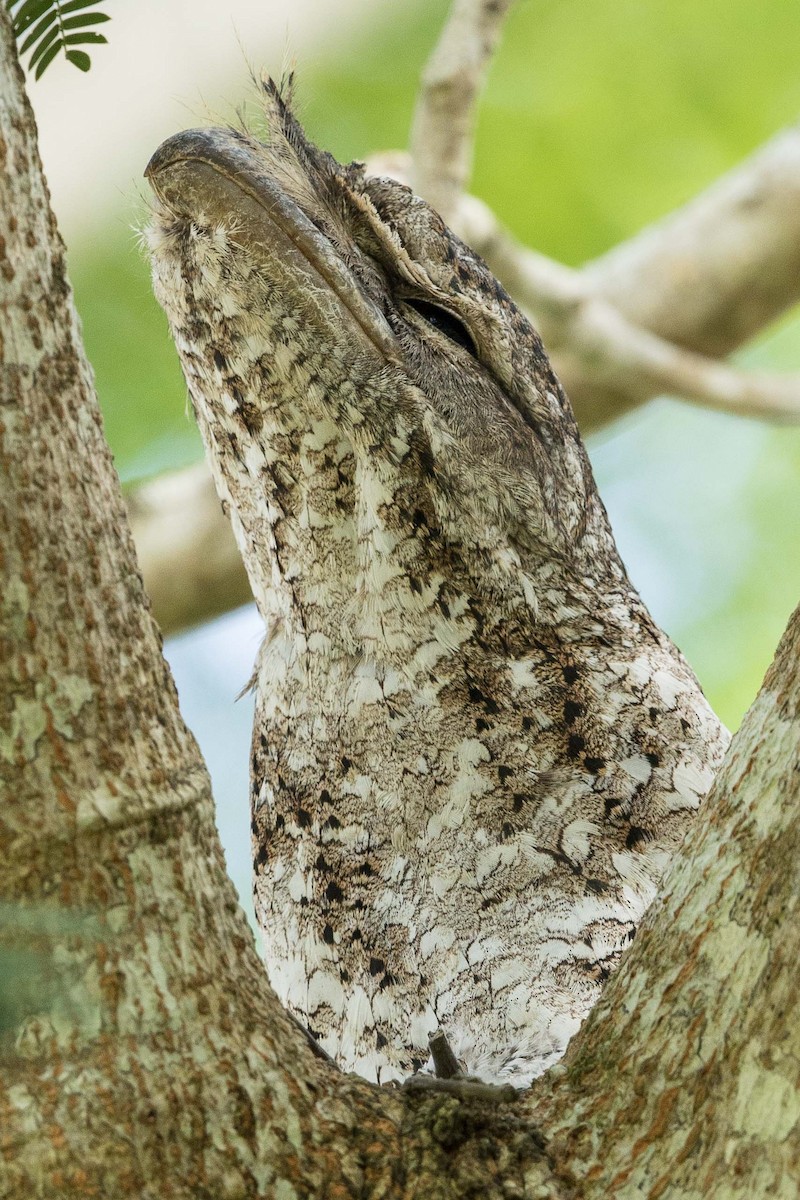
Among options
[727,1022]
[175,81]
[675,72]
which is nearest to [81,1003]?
[727,1022]

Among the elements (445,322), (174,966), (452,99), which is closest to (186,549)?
(452,99)

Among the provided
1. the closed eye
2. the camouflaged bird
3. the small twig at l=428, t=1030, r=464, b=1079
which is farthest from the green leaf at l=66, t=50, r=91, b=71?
the small twig at l=428, t=1030, r=464, b=1079

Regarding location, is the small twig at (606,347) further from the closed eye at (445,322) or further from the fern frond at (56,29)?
the fern frond at (56,29)

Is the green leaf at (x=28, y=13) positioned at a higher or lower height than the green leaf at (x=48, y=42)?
lower

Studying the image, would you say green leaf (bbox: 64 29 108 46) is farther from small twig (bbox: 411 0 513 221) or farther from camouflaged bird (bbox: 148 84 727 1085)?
small twig (bbox: 411 0 513 221)

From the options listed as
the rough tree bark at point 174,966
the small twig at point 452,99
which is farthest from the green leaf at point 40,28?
the small twig at point 452,99

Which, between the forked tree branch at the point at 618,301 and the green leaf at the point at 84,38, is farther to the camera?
the forked tree branch at the point at 618,301

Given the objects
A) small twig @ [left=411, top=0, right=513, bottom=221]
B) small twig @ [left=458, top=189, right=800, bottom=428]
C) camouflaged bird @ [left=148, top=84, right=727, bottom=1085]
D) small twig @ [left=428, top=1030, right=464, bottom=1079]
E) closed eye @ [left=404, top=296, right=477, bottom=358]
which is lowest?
small twig @ [left=428, top=1030, right=464, bottom=1079]
